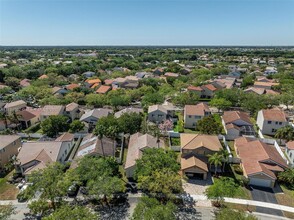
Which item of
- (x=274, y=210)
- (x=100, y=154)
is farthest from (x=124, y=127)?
(x=274, y=210)

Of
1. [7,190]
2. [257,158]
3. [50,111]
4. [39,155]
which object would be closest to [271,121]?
[257,158]

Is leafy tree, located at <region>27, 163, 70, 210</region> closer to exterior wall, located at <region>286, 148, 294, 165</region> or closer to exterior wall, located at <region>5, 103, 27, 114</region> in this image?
exterior wall, located at <region>286, 148, 294, 165</region>

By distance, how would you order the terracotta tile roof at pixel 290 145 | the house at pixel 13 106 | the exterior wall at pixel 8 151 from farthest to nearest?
1. the house at pixel 13 106
2. the terracotta tile roof at pixel 290 145
3. the exterior wall at pixel 8 151

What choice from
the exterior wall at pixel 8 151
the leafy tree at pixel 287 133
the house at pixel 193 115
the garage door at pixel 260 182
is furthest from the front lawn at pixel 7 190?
the leafy tree at pixel 287 133

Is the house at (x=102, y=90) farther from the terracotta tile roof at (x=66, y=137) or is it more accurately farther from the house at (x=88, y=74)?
the terracotta tile roof at (x=66, y=137)

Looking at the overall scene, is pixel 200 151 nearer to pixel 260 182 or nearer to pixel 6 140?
pixel 260 182
